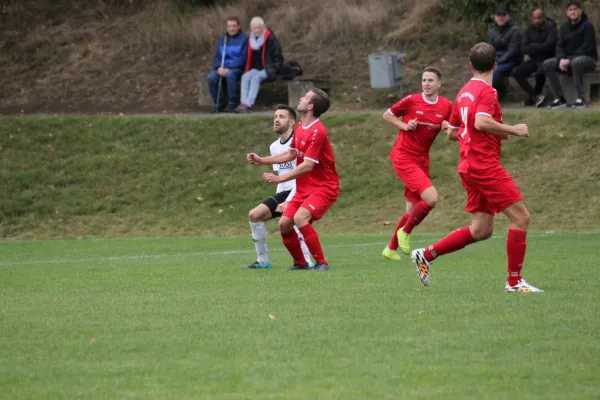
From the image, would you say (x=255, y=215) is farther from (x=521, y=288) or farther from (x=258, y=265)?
(x=521, y=288)

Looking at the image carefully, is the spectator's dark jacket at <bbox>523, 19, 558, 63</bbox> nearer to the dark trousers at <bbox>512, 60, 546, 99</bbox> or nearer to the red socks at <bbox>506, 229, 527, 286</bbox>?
the dark trousers at <bbox>512, 60, 546, 99</bbox>

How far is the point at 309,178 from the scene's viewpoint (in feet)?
39.7

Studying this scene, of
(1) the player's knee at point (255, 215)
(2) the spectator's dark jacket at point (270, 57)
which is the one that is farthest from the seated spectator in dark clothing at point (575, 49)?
(1) the player's knee at point (255, 215)

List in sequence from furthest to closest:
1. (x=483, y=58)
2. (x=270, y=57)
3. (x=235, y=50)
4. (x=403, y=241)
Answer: (x=270, y=57)
(x=235, y=50)
(x=403, y=241)
(x=483, y=58)

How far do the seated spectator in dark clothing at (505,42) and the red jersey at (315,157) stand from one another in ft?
35.5

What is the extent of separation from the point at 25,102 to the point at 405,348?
2289 cm

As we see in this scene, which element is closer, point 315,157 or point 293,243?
point 315,157

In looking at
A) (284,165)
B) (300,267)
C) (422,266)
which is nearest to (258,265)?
(300,267)

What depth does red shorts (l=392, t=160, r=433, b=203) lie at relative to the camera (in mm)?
13641

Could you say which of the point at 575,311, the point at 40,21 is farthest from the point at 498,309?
the point at 40,21

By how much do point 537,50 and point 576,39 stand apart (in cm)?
88

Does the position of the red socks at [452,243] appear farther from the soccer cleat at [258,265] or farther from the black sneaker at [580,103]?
the black sneaker at [580,103]

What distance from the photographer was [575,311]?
8281 millimetres

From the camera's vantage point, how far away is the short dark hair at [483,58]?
371 inches
